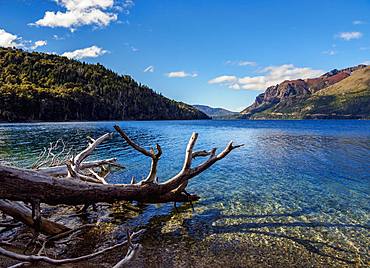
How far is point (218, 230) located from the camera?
10.3m

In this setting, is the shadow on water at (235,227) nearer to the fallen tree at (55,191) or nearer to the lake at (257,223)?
the lake at (257,223)

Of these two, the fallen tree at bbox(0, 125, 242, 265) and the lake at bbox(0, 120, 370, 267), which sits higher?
the fallen tree at bbox(0, 125, 242, 265)

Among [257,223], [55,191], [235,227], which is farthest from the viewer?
[257,223]

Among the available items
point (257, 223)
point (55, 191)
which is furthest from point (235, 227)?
point (55, 191)

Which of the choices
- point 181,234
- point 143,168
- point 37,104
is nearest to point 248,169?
point 143,168

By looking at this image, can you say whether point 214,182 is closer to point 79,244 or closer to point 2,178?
point 79,244

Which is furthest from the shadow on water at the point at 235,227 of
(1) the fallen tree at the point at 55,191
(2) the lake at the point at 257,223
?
(1) the fallen tree at the point at 55,191

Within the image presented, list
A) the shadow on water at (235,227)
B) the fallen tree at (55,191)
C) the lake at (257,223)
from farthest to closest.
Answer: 1. the shadow on water at (235,227)
2. the lake at (257,223)
3. the fallen tree at (55,191)

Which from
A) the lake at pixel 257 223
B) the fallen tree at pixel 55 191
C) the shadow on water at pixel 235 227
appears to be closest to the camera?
the fallen tree at pixel 55 191

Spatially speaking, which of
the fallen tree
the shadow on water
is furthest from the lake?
the fallen tree

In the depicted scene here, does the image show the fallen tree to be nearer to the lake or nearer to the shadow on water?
the shadow on water

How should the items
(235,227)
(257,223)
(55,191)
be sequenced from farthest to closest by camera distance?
(257,223), (235,227), (55,191)

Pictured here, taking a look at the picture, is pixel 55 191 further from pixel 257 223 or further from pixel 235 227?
pixel 257 223

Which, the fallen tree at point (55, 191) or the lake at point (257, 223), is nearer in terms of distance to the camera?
the fallen tree at point (55, 191)
